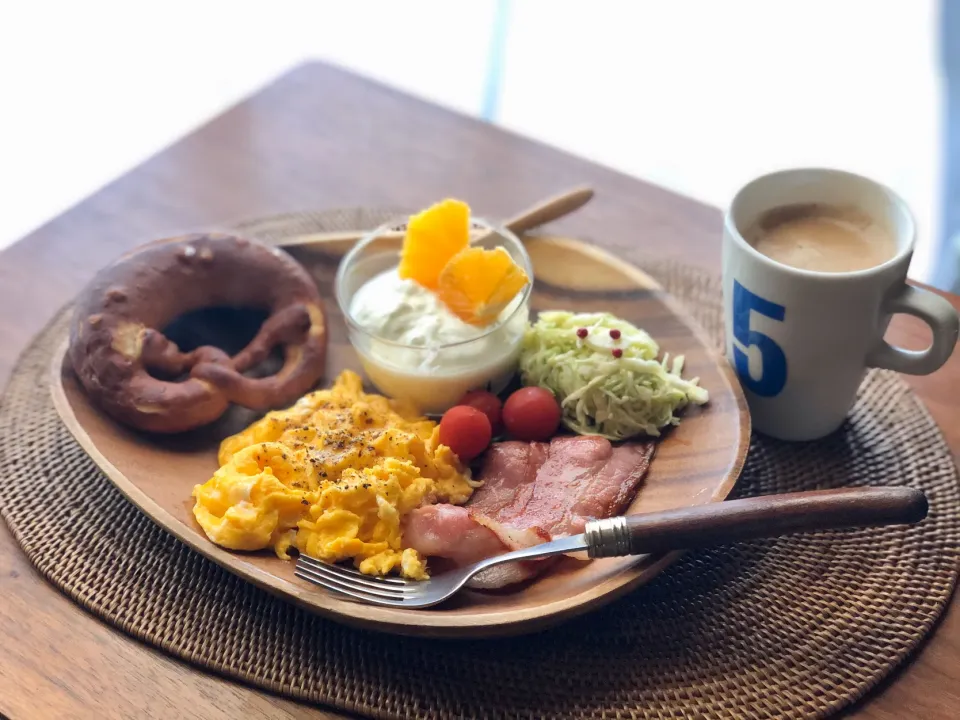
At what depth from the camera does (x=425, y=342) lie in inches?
71.6

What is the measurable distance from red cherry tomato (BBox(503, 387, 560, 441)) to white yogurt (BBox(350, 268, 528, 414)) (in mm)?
100

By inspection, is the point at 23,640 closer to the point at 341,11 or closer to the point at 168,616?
the point at 168,616

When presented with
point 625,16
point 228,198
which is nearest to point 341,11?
point 625,16

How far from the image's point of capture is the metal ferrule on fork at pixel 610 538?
1401 mm

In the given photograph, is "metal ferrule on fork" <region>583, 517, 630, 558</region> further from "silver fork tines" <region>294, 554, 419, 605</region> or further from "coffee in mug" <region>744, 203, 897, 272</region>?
"coffee in mug" <region>744, 203, 897, 272</region>

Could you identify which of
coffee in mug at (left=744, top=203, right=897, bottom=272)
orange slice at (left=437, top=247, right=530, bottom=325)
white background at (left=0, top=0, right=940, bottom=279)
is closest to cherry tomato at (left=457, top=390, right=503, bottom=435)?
orange slice at (left=437, top=247, right=530, bottom=325)

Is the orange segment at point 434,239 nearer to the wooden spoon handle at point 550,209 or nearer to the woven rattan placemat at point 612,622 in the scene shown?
the wooden spoon handle at point 550,209

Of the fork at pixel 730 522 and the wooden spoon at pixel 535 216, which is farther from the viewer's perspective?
the wooden spoon at pixel 535 216

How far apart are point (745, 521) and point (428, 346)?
694mm

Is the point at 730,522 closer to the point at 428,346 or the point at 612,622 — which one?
the point at 612,622

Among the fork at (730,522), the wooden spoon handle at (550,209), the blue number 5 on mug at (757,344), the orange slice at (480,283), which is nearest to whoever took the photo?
the fork at (730,522)

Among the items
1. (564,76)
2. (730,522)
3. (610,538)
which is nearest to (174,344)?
(610,538)

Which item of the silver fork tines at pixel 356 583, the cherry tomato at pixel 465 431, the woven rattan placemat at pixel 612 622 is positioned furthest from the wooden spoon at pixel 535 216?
the silver fork tines at pixel 356 583

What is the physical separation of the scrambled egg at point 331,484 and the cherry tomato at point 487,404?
96 mm
